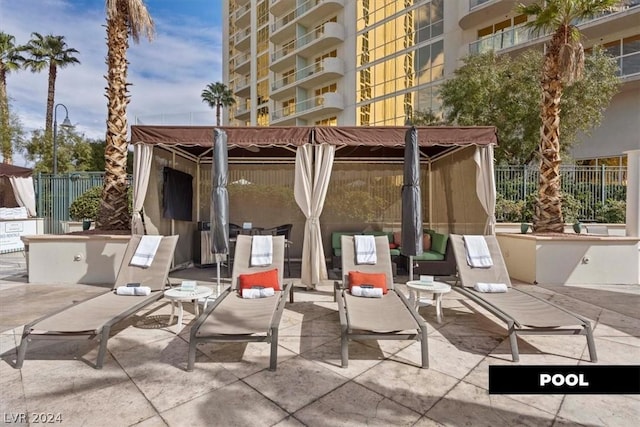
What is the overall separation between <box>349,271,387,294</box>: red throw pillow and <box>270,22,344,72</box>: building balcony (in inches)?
897

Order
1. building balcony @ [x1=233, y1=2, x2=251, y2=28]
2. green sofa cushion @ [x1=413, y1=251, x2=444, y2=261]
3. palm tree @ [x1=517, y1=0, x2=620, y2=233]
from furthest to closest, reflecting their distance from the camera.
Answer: building balcony @ [x1=233, y1=2, x2=251, y2=28], palm tree @ [x1=517, y1=0, x2=620, y2=233], green sofa cushion @ [x1=413, y1=251, x2=444, y2=261]

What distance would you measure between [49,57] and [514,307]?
2661 centimetres

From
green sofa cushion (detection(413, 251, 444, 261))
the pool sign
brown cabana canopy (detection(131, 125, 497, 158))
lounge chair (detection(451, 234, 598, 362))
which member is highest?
brown cabana canopy (detection(131, 125, 497, 158))

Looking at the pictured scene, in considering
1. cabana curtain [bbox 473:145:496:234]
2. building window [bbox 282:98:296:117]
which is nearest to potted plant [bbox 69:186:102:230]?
cabana curtain [bbox 473:145:496:234]

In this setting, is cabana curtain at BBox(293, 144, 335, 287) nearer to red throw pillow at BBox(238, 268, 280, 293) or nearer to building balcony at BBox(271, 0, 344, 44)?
red throw pillow at BBox(238, 268, 280, 293)

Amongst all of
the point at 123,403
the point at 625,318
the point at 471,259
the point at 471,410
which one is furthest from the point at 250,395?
the point at 625,318

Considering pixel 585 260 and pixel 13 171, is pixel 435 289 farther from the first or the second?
pixel 13 171

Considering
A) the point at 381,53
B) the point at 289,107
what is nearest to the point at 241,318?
the point at 381,53

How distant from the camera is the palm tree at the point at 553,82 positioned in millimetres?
7566

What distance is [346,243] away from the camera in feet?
18.5

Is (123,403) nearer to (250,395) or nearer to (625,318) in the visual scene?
(250,395)

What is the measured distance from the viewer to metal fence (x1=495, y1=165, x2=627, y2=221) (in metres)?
10.7

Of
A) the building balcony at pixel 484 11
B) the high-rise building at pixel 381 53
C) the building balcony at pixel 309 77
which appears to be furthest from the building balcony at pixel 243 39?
the building balcony at pixel 484 11

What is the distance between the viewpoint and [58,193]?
11.7 metres
